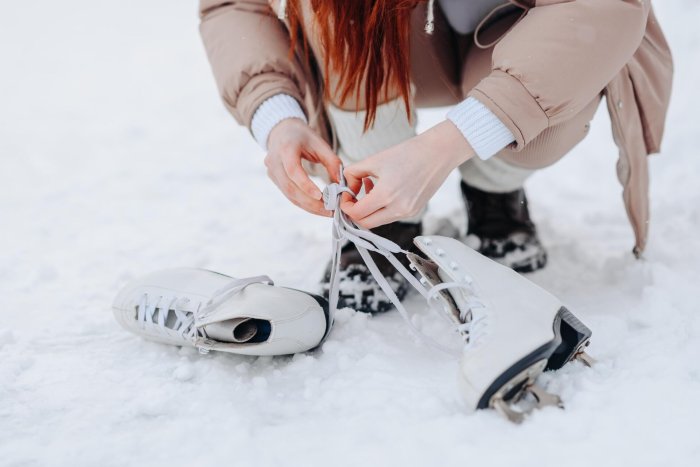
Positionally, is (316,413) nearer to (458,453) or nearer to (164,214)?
(458,453)

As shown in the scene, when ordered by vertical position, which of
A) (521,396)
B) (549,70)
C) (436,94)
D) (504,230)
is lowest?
(504,230)

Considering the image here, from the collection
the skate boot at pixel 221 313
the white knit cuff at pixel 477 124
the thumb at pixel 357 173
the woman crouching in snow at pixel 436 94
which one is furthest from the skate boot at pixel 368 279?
the white knit cuff at pixel 477 124

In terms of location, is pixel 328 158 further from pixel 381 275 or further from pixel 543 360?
pixel 543 360

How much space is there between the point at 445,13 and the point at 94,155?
113 cm

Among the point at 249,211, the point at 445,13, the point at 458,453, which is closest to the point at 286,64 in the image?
the point at 445,13

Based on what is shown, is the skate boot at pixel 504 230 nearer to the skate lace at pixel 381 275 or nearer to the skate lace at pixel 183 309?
the skate lace at pixel 381 275

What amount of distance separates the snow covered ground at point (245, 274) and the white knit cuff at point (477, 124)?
12.2 inches

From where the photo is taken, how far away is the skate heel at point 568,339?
0.79 m

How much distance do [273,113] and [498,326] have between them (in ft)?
1.62

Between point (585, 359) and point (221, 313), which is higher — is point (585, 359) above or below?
below

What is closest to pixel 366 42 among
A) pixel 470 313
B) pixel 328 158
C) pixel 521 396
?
pixel 328 158

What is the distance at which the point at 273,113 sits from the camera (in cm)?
101

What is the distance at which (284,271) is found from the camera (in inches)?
49.9

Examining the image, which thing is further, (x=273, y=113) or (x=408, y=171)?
(x=273, y=113)
